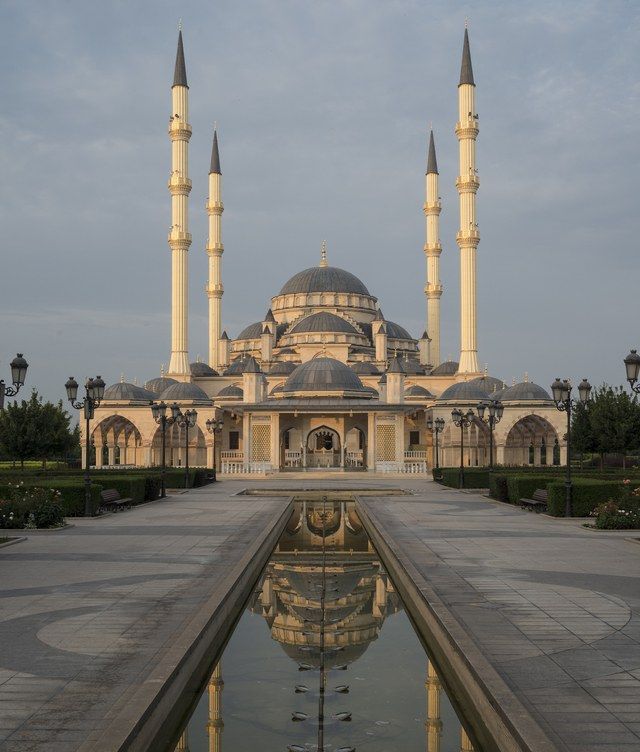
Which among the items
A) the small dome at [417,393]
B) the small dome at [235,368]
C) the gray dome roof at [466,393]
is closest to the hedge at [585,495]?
the gray dome roof at [466,393]

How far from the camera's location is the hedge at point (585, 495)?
19391mm

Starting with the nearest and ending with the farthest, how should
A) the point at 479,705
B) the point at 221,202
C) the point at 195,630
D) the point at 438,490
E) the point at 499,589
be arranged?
1. the point at 479,705
2. the point at 195,630
3. the point at 499,589
4. the point at 438,490
5. the point at 221,202

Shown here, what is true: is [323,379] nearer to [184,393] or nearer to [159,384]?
[184,393]

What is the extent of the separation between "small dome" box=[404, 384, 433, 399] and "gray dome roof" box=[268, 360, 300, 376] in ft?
28.2

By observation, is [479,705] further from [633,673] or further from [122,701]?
[122,701]

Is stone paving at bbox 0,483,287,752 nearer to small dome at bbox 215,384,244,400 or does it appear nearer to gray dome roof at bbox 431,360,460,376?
small dome at bbox 215,384,244,400

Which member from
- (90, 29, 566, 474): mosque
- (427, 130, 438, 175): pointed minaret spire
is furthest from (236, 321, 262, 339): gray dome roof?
(427, 130, 438, 175): pointed minaret spire

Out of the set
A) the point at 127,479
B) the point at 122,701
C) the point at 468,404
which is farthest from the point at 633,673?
the point at 468,404

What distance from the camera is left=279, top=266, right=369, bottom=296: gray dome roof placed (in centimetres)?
7575

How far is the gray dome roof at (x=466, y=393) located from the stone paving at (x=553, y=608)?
115ft

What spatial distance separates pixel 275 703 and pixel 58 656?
1.77 m

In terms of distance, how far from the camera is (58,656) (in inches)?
273

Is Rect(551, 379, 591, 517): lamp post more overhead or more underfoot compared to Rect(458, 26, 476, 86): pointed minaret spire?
more underfoot

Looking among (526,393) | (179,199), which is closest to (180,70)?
(179,199)
